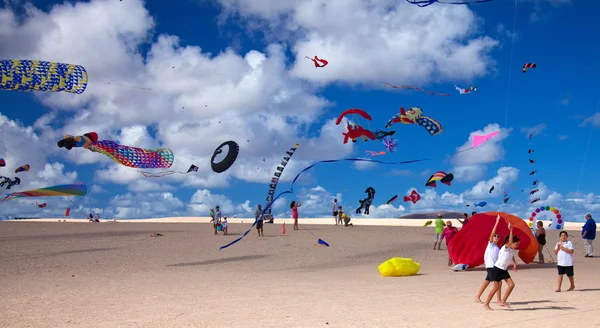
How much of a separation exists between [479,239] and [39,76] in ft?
50.9

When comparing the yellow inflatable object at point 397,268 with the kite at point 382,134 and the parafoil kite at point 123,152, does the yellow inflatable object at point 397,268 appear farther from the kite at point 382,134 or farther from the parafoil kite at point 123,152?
the parafoil kite at point 123,152

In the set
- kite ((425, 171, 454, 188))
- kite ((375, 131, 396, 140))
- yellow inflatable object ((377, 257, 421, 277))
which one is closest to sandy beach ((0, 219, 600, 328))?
yellow inflatable object ((377, 257, 421, 277))

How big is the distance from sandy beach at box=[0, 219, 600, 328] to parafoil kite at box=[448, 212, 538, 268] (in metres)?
0.60

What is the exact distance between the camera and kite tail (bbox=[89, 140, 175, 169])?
77.6 feet

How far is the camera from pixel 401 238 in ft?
103

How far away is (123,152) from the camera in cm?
2373

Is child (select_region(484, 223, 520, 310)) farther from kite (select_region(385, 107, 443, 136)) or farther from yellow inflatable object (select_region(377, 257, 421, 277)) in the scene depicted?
kite (select_region(385, 107, 443, 136))

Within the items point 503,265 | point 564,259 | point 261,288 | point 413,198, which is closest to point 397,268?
point 261,288

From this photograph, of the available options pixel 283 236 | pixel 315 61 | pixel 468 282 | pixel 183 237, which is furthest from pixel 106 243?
pixel 468 282

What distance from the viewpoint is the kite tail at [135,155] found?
2364 cm

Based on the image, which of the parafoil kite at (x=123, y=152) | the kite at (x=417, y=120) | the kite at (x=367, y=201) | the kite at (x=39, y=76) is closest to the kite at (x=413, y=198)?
the kite at (x=367, y=201)

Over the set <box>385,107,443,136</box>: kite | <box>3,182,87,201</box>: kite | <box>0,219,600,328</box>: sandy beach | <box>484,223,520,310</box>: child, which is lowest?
<box>0,219,600,328</box>: sandy beach

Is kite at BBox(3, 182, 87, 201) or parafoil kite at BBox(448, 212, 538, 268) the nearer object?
parafoil kite at BBox(448, 212, 538, 268)

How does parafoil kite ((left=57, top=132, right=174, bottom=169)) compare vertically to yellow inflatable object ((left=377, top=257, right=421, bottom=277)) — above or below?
above
